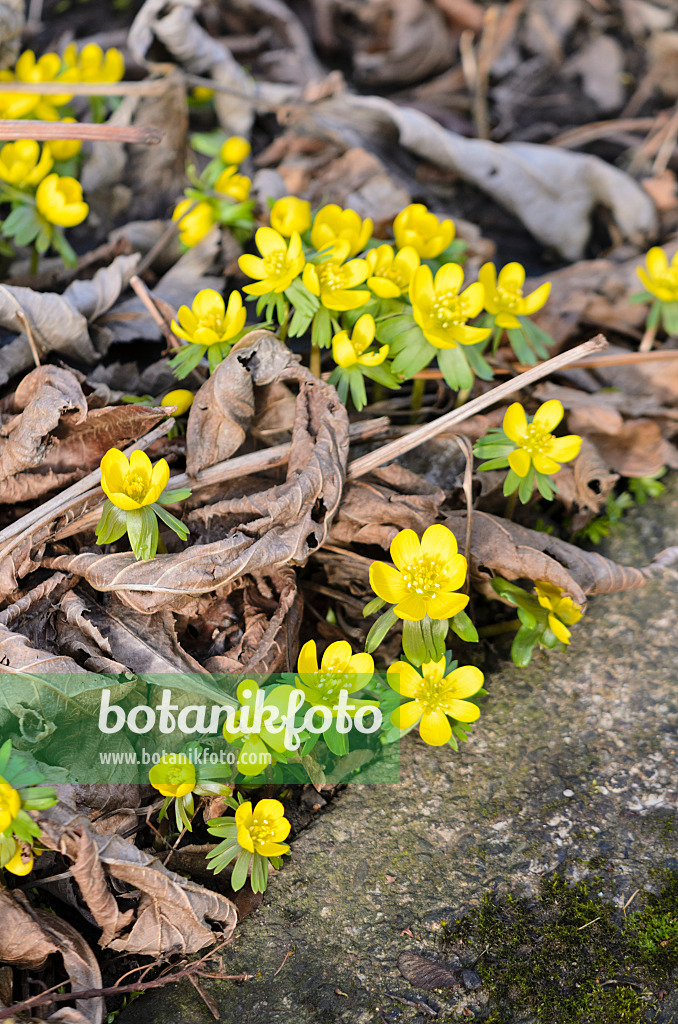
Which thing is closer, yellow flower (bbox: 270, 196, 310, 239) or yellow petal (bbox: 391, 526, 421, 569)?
yellow petal (bbox: 391, 526, 421, 569)

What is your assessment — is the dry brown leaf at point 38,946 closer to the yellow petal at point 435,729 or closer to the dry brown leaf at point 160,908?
the dry brown leaf at point 160,908

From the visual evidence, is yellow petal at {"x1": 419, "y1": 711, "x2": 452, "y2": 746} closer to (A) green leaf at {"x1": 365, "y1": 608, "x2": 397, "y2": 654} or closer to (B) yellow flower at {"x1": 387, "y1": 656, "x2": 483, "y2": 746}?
(B) yellow flower at {"x1": 387, "y1": 656, "x2": 483, "y2": 746}

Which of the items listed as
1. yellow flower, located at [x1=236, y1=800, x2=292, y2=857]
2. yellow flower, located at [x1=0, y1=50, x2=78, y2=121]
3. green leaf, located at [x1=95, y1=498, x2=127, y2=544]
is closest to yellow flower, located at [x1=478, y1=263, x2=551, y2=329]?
green leaf, located at [x1=95, y1=498, x2=127, y2=544]

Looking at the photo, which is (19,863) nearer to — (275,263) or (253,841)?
(253,841)

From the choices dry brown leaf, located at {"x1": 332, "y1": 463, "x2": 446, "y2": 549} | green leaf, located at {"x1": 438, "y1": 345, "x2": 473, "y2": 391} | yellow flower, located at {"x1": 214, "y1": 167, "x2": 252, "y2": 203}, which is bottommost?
dry brown leaf, located at {"x1": 332, "y1": 463, "x2": 446, "y2": 549}

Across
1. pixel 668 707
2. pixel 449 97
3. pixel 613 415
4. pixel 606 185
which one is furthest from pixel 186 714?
pixel 449 97

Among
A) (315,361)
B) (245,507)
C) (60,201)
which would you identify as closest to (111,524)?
(245,507)
